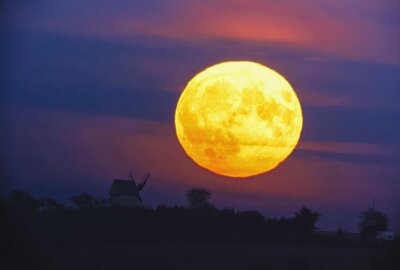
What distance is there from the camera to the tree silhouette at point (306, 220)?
1049 inches

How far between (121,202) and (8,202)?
366 inches

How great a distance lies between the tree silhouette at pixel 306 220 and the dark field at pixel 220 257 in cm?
151

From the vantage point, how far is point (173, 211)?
27.5 m

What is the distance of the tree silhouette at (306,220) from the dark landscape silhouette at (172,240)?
23mm

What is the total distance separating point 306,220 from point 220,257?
11.4 ft

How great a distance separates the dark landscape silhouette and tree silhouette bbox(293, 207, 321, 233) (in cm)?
2

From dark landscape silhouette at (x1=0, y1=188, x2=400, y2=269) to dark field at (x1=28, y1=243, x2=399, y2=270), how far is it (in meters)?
0.02

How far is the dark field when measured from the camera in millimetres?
23625

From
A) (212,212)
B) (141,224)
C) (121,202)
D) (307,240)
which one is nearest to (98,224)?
(141,224)

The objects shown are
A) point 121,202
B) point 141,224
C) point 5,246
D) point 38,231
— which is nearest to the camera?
point 5,246

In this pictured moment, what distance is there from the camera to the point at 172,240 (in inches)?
1017

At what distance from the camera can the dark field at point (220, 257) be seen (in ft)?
77.5

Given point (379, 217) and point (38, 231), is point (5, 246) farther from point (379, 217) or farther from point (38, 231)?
point (379, 217)

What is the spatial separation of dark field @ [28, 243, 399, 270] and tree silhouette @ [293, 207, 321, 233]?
1.51 metres
